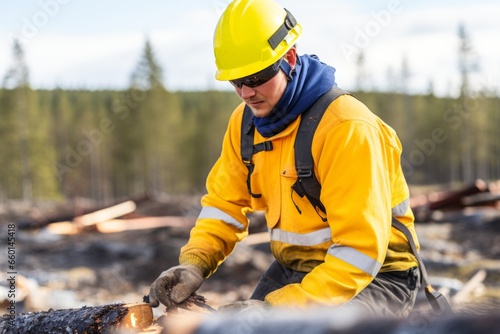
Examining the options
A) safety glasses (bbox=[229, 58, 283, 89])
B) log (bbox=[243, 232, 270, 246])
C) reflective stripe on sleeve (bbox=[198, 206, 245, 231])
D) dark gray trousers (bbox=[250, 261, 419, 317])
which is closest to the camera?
dark gray trousers (bbox=[250, 261, 419, 317])

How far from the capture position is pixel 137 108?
57719 millimetres

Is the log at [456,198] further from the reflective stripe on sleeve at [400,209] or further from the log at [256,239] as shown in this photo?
the reflective stripe on sleeve at [400,209]

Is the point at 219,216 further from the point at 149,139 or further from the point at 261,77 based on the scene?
the point at 149,139

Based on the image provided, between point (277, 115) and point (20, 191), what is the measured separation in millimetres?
65585

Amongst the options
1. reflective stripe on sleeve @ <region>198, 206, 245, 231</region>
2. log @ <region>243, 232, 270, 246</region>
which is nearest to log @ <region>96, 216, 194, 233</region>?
log @ <region>243, 232, 270, 246</region>

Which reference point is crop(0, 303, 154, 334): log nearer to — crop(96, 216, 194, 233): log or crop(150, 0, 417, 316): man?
crop(150, 0, 417, 316): man

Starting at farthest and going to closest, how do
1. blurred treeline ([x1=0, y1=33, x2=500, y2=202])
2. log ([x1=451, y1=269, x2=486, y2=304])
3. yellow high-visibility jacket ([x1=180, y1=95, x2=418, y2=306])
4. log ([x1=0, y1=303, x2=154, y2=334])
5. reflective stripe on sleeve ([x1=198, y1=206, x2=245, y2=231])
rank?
1. blurred treeline ([x1=0, y1=33, x2=500, y2=202])
2. log ([x1=451, y1=269, x2=486, y2=304])
3. reflective stripe on sleeve ([x1=198, y1=206, x2=245, y2=231])
4. yellow high-visibility jacket ([x1=180, y1=95, x2=418, y2=306])
5. log ([x1=0, y1=303, x2=154, y2=334])

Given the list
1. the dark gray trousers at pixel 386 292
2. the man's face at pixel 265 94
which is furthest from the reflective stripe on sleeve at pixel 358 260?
the man's face at pixel 265 94

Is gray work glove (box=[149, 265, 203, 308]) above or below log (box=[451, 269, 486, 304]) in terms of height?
above

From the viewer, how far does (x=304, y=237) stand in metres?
3.43

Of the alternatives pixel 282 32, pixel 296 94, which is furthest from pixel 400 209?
pixel 282 32

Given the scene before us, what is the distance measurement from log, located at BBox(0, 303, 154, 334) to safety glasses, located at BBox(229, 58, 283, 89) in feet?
4.23

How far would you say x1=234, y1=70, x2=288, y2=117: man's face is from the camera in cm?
339

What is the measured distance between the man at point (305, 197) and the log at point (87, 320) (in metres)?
0.42
